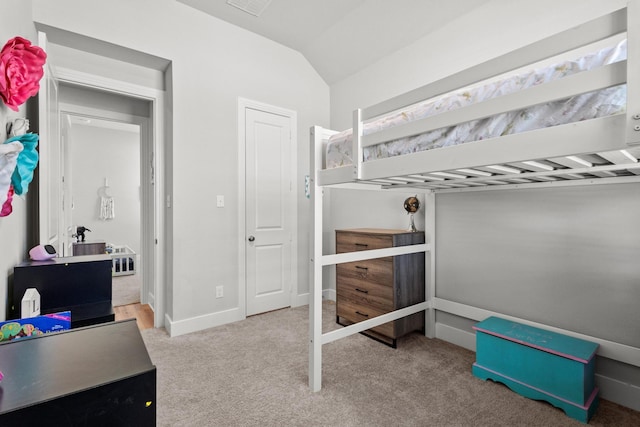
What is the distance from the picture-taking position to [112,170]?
5770 millimetres

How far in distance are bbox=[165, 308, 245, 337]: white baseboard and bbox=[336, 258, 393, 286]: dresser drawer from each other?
1084 millimetres

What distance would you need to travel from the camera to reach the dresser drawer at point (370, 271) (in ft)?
7.97

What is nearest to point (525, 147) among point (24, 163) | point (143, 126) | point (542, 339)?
point (542, 339)

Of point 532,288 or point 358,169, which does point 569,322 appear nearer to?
point 532,288

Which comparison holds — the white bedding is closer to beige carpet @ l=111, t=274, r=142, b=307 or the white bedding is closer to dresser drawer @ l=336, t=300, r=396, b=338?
dresser drawer @ l=336, t=300, r=396, b=338

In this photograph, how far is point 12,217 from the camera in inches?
60.1

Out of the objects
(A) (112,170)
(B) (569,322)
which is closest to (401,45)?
(B) (569,322)

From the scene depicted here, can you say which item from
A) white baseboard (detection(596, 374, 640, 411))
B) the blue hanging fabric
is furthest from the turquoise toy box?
white baseboard (detection(596, 374, 640, 411))

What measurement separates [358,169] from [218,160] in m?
1.71

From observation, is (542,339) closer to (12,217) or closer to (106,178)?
(12,217)

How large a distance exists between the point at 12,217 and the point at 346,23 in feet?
9.48

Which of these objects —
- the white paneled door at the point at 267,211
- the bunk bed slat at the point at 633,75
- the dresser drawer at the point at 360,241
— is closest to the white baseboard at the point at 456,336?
the dresser drawer at the point at 360,241

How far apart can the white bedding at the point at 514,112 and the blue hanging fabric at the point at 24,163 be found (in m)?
1.50

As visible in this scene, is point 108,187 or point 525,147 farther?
point 108,187
